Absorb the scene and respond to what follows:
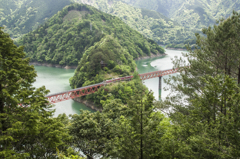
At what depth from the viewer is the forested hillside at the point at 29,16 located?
420ft

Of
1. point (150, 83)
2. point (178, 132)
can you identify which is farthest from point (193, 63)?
point (150, 83)

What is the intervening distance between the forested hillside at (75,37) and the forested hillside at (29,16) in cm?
4606

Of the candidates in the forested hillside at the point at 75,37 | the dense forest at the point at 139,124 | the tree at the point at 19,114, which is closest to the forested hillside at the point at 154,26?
the forested hillside at the point at 75,37

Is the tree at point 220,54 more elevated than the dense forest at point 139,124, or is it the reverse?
the tree at point 220,54

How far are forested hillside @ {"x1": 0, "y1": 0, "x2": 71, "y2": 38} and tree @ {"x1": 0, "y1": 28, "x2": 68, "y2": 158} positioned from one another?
128077 millimetres

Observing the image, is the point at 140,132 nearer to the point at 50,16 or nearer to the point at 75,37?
the point at 75,37

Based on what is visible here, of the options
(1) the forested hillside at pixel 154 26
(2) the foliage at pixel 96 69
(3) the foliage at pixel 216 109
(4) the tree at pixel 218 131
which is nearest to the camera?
(4) the tree at pixel 218 131

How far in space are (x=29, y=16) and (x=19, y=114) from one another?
147 meters

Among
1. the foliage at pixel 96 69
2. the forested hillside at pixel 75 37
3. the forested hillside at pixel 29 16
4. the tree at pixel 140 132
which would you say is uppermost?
the forested hillside at pixel 29 16

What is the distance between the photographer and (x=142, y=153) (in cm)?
801

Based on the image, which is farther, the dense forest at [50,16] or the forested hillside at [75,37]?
the dense forest at [50,16]

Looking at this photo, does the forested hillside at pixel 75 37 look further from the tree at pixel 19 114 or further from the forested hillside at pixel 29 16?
the tree at pixel 19 114

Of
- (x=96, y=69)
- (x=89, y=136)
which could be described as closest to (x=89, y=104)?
(x=96, y=69)

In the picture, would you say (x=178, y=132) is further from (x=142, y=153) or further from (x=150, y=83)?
(x=150, y=83)
